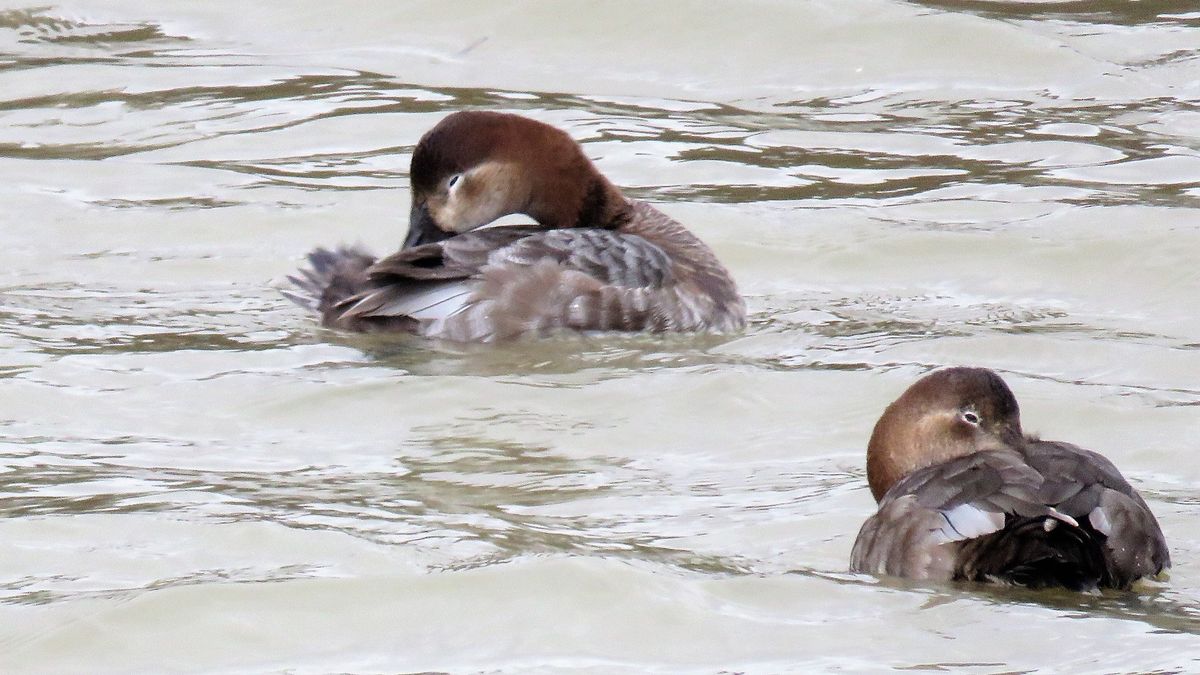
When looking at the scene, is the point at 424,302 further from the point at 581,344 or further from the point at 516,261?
the point at 581,344

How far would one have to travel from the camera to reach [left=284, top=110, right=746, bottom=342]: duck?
7836 mm

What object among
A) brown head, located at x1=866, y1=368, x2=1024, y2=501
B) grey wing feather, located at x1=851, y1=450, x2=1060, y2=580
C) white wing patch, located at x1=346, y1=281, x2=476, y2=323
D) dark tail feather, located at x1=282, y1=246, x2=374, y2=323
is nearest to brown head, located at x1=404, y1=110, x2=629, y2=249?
dark tail feather, located at x1=282, y1=246, x2=374, y2=323

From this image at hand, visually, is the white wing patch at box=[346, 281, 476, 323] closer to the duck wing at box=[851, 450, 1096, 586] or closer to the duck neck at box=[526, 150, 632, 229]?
the duck neck at box=[526, 150, 632, 229]

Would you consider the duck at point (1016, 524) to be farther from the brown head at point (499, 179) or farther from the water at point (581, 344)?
the brown head at point (499, 179)

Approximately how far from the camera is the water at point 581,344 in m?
5.04

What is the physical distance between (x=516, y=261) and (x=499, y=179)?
0.72 meters

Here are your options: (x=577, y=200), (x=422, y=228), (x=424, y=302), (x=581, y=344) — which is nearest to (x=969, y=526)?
(x=581, y=344)

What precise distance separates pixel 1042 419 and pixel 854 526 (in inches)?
52.7

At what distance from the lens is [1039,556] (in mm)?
4922

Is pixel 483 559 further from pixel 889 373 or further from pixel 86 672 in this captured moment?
pixel 889 373

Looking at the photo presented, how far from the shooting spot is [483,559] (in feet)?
17.8

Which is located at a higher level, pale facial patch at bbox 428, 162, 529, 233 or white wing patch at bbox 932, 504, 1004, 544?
pale facial patch at bbox 428, 162, 529, 233

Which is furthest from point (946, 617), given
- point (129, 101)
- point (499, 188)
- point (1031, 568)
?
point (129, 101)

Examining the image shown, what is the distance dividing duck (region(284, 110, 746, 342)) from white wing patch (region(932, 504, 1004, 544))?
3.06 meters
